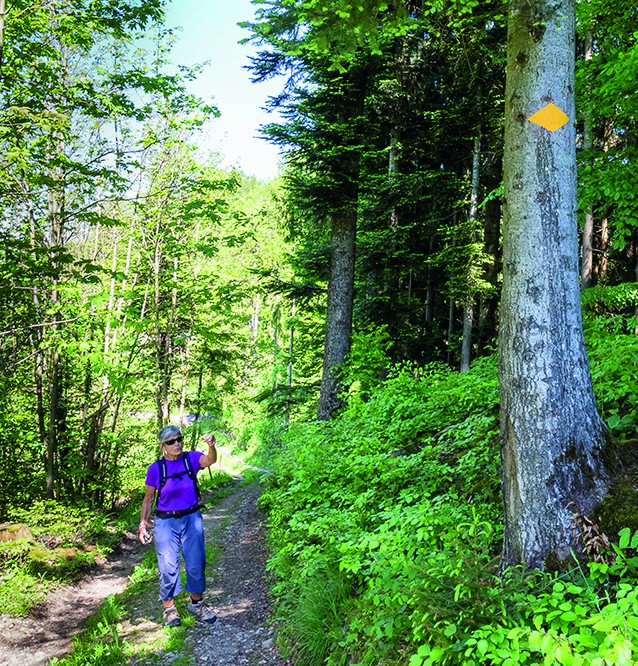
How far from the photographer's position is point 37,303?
30.7 ft

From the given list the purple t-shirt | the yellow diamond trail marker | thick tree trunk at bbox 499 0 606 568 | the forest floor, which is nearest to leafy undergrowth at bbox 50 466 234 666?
the forest floor

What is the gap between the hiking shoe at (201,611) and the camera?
5379 millimetres

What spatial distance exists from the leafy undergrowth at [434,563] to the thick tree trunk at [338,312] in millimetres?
3268

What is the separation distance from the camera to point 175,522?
532 cm

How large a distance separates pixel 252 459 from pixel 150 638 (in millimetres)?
24783

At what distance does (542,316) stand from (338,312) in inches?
297

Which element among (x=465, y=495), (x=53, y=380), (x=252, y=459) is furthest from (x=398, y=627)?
(x=252, y=459)

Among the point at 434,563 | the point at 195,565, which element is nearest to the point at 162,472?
the point at 195,565

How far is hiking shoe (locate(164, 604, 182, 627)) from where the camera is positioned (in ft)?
17.2

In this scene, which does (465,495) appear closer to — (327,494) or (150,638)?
(327,494)

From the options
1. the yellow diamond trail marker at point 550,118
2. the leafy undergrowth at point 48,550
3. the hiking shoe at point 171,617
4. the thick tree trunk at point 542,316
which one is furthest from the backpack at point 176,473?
the yellow diamond trail marker at point 550,118

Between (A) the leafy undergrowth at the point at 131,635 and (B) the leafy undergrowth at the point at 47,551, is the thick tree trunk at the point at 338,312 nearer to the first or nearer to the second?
(A) the leafy undergrowth at the point at 131,635

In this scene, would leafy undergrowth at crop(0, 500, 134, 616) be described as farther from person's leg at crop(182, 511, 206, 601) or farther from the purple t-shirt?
the purple t-shirt

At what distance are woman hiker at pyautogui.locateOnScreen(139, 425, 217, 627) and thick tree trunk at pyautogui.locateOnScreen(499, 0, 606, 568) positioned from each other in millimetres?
3347
